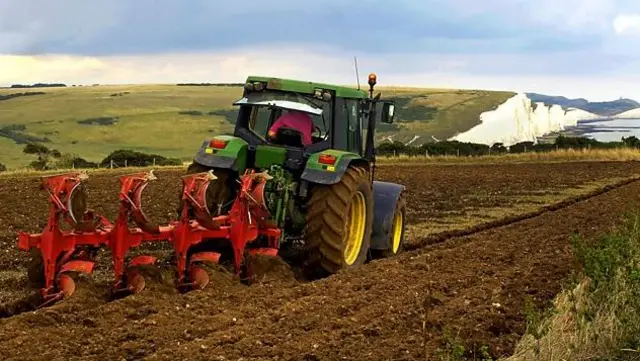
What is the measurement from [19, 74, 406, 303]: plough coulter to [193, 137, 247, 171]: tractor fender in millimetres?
14

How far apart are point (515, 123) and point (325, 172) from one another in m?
66.2

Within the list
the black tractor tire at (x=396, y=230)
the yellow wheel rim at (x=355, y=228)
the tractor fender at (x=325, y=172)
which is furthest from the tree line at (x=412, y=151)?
the tractor fender at (x=325, y=172)

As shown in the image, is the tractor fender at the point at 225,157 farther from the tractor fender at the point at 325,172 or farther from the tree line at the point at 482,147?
the tree line at the point at 482,147

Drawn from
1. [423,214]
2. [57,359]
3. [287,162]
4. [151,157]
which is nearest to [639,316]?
[57,359]

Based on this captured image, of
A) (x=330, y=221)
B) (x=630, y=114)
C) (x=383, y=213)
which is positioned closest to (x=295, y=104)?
(x=330, y=221)

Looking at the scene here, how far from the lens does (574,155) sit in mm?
36812

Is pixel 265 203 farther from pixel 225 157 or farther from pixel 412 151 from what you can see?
pixel 412 151

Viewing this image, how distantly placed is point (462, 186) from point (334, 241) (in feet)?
46.1

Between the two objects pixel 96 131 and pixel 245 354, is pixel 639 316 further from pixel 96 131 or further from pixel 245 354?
pixel 96 131

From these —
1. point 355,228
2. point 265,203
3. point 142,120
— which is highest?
point 265,203

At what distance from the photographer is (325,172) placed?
8703 millimetres

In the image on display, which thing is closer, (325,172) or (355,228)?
(325,172)

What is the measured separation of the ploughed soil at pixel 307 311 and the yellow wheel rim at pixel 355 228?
0.42 metres

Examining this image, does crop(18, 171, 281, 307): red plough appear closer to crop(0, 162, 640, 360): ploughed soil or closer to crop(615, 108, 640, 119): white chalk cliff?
crop(0, 162, 640, 360): ploughed soil
